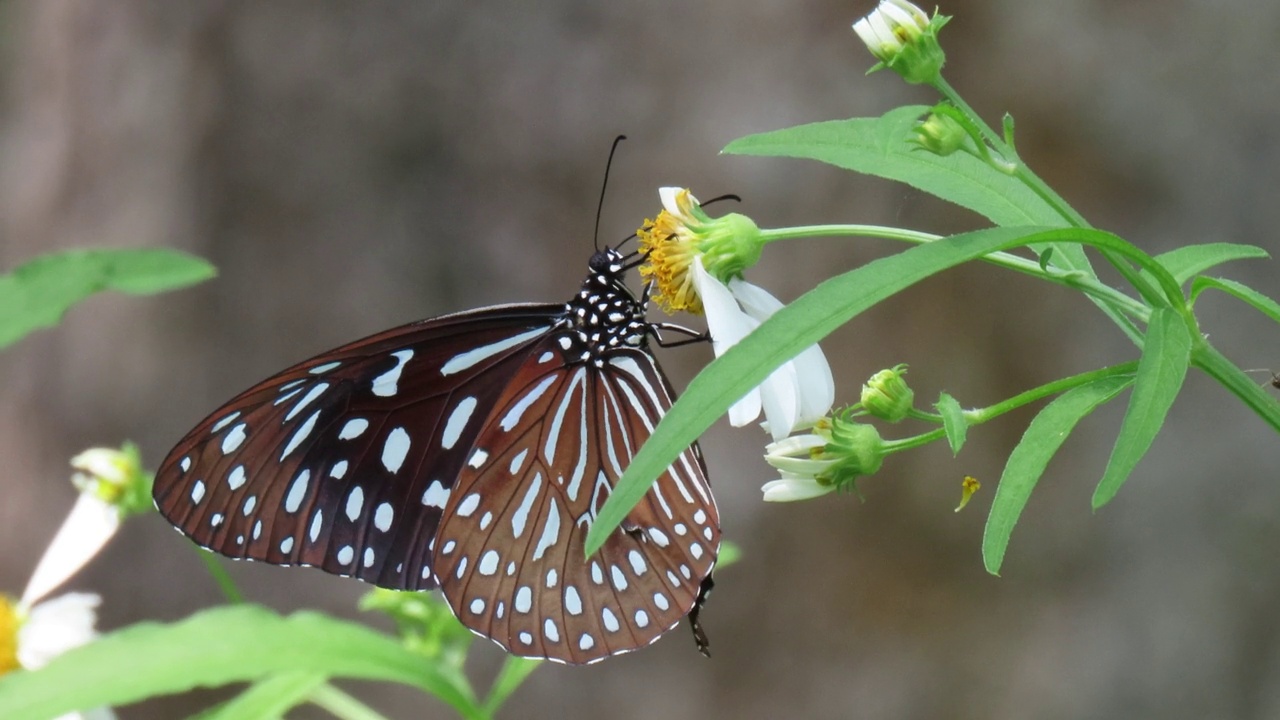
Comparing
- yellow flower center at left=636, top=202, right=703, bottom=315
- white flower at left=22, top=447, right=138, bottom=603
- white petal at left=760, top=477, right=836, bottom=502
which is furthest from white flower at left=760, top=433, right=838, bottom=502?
white flower at left=22, top=447, right=138, bottom=603

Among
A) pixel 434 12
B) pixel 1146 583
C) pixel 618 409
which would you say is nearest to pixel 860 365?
pixel 1146 583

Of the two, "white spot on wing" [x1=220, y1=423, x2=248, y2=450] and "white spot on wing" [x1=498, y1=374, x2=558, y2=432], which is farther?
"white spot on wing" [x1=498, y1=374, x2=558, y2=432]

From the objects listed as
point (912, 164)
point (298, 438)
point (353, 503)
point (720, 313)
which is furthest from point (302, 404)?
point (912, 164)

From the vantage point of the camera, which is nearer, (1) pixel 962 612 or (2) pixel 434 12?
(1) pixel 962 612

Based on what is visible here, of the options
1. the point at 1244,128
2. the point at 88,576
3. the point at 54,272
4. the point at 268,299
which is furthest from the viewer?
the point at 88,576

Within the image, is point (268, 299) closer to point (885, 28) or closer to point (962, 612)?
point (962, 612)

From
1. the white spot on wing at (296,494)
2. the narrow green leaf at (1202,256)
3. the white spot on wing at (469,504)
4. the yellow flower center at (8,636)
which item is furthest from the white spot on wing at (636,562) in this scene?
the yellow flower center at (8,636)

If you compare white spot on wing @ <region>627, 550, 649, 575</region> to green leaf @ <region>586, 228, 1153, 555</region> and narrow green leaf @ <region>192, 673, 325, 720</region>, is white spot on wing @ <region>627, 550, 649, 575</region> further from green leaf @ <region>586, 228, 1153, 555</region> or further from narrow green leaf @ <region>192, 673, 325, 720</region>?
green leaf @ <region>586, 228, 1153, 555</region>
